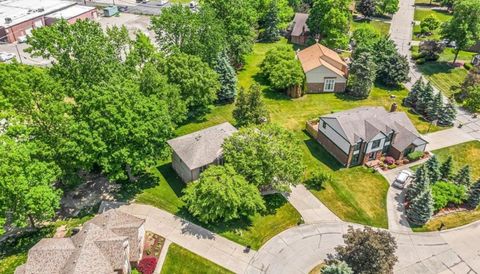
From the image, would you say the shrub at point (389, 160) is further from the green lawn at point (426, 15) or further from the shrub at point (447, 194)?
the green lawn at point (426, 15)

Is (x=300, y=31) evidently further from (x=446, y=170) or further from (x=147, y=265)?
(x=147, y=265)

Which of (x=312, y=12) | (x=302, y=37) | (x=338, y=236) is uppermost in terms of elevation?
(x=312, y=12)

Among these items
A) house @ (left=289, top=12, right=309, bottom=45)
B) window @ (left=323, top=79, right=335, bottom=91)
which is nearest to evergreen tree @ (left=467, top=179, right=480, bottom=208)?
window @ (left=323, top=79, right=335, bottom=91)

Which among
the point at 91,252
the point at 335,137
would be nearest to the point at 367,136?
Answer: the point at 335,137

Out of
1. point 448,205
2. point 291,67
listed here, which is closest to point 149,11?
point 291,67

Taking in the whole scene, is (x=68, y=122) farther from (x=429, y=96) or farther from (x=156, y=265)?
(x=429, y=96)
